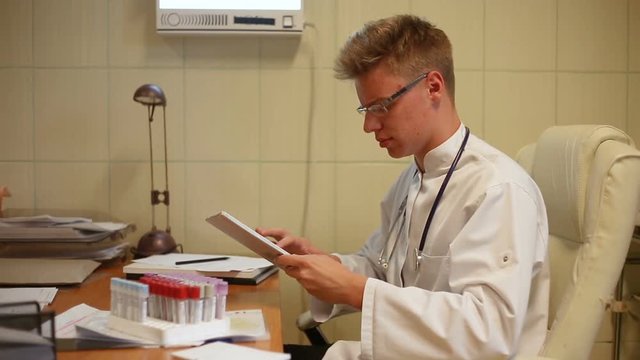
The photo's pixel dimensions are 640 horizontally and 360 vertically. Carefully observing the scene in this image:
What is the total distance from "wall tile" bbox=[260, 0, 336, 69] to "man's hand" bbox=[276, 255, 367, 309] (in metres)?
0.99

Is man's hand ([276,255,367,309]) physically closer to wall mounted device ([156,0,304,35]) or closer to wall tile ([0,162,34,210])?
wall mounted device ([156,0,304,35])

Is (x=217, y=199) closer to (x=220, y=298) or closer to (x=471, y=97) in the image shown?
(x=471, y=97)

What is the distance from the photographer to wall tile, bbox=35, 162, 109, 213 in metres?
2.13

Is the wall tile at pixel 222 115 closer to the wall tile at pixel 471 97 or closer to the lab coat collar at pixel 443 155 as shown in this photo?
the wall tile at pixel 471 97

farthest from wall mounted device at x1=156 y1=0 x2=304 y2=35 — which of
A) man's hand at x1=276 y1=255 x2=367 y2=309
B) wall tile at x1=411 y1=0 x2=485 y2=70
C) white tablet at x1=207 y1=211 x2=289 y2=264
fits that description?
man's hand at x1=276 y1=255 x2=367 y2=309

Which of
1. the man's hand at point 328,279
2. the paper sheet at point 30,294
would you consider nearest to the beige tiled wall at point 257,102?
the paper sheet at point 30,294

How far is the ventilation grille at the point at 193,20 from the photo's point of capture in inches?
80.0

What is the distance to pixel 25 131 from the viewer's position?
83.7 inches

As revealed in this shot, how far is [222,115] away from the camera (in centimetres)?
213

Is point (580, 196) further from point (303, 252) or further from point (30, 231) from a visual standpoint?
point (30, 231)

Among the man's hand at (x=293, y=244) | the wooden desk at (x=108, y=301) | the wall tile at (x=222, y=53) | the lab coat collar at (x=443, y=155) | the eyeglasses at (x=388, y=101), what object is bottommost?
the wooden desk at (x=108, y=301)

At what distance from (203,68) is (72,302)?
98cm

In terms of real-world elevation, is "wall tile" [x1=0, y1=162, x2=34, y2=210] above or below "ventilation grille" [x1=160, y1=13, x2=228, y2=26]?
below

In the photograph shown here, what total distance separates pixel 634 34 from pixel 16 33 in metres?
2.14
